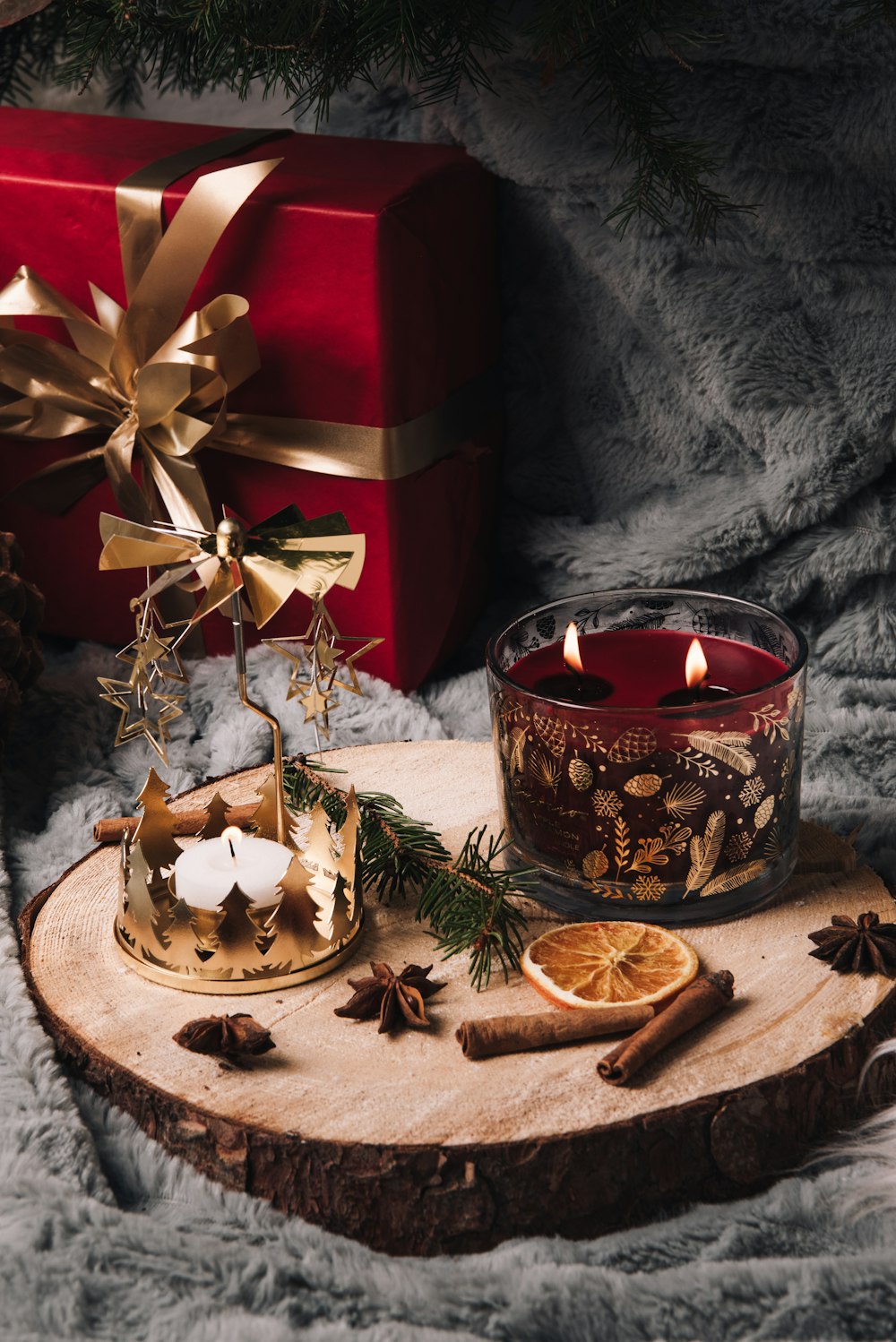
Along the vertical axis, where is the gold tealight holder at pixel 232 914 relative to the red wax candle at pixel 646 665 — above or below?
below

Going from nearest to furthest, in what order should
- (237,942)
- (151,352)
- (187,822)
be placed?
(237,942)
(187,822)
(151,352)

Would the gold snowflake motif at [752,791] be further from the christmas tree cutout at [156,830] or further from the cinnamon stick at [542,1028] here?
the christmas tree cutout at [156,830]

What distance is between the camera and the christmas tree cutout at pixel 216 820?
0.77m

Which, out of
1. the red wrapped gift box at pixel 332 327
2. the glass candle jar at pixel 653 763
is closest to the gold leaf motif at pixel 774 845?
the glass candle jar at pixel 653 763

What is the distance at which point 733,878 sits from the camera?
2.41 ft

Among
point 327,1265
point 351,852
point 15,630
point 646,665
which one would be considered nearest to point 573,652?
point 646,665

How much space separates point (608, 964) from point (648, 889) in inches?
1.8

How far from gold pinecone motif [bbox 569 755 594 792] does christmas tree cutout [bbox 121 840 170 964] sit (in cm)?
21

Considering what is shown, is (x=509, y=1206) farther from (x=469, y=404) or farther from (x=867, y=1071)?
(x=469, y=404)

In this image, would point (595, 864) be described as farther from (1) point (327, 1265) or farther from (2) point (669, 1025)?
(1) point (327, 1265)

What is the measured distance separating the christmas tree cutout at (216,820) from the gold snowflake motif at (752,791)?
10.6 inches

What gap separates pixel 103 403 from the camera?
110 cm

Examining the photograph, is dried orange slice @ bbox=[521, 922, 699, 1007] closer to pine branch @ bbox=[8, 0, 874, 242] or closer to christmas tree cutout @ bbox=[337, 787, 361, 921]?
christmas tree cutout @ bbox=[337, 787, 361, 921]

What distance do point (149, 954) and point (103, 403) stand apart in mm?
533
